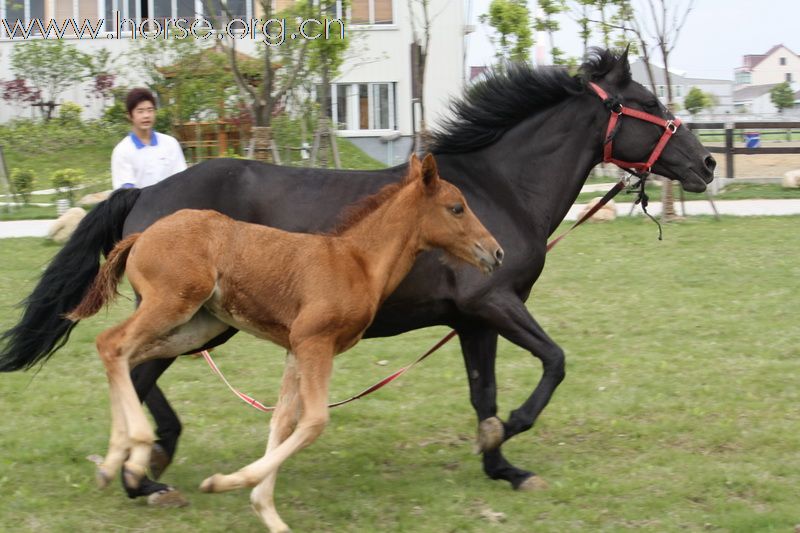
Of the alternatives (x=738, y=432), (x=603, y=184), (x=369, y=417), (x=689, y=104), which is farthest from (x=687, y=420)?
(x=689, y=104)

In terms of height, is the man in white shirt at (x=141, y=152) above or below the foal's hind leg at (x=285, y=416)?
above

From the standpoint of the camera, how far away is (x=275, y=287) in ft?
14.6

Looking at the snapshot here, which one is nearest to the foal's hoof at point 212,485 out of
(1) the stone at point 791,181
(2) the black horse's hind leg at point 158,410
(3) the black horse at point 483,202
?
(2) the black horse's hind leg at point 158,410

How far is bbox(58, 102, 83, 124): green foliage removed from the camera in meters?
26.6

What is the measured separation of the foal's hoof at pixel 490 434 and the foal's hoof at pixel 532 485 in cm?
26

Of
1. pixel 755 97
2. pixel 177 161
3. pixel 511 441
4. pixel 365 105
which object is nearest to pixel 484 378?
pixel 511 441

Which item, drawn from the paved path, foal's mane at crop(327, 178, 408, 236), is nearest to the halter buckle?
foal's mane at crop(327, 178, 408, 236)

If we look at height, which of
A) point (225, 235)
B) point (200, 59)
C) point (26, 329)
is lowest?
point (26, 329)

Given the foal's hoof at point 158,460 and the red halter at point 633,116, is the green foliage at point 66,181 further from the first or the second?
the red halter at point 633,116

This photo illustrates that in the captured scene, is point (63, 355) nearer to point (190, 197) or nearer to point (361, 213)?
point (190, 197)

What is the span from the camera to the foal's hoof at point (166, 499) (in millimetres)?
4875

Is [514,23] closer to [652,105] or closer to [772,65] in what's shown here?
[652,105]

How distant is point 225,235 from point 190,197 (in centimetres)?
106

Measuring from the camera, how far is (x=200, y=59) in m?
24.5
